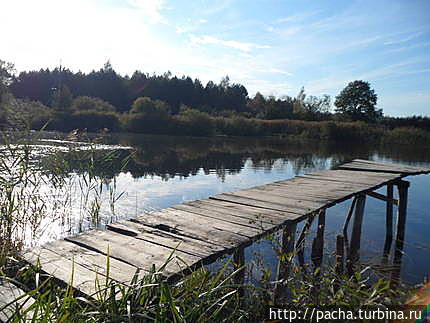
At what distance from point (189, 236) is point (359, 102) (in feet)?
176

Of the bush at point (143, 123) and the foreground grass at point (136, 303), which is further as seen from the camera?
the bush at point (143, 123)

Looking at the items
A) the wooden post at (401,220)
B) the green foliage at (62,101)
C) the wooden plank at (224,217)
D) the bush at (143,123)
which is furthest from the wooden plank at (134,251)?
the green foliage at (62,101)

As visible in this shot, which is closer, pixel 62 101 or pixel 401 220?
pixel 401 220

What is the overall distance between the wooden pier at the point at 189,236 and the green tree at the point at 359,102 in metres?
48.7

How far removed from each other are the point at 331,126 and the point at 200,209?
98.7 feet

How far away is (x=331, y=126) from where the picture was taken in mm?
Result: 31250

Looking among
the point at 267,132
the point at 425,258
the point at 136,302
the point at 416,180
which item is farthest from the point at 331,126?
the point at 136,302

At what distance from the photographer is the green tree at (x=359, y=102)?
4969 cm

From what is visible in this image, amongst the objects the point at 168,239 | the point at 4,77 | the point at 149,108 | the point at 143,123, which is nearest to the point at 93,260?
the point at 168,239

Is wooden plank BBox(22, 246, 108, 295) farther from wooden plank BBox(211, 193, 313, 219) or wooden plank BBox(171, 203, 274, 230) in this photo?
wooden plank BBox(211, 193, 313, 219)

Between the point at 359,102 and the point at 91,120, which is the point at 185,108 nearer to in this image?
the point at 91,120

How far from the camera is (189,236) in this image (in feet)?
8.81

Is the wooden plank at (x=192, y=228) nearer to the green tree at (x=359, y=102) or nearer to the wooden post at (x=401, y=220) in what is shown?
the wooden post at (x=401, y=220)

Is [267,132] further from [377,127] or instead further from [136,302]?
[136,302]
